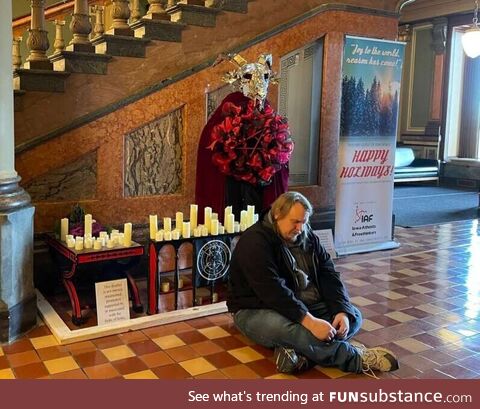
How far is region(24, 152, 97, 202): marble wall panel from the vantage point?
159 inches

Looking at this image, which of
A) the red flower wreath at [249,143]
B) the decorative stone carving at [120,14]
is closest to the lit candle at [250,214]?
the red flower wreath at [249,143]

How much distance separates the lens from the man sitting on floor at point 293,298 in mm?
2828

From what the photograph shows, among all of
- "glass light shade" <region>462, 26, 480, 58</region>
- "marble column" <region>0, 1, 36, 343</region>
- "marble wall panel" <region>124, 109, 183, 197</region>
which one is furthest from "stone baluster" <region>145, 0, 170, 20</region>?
"glass light shade" <region>462, 26, 480, 58</region>

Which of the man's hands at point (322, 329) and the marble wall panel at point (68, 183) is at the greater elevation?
the marble wall panel at point (68, 183)

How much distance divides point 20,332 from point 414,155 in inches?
395

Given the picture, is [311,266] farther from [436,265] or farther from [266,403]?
[436,265]

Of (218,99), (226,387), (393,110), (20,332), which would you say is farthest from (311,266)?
(393,110)

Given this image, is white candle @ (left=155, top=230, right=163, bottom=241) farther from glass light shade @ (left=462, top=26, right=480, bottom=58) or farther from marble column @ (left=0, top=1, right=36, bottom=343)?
glass light shade @ (left=462, top=26, right=480, bottom=58)

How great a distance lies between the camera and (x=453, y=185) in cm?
1138

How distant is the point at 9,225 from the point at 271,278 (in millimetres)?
1432

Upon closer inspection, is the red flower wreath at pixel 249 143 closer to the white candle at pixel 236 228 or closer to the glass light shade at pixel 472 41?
the white candle at pixel 236 228

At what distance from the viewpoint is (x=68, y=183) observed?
13.6 feet

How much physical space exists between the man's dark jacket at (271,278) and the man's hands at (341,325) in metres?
0.06

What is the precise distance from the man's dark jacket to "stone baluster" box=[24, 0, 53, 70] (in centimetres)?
212
